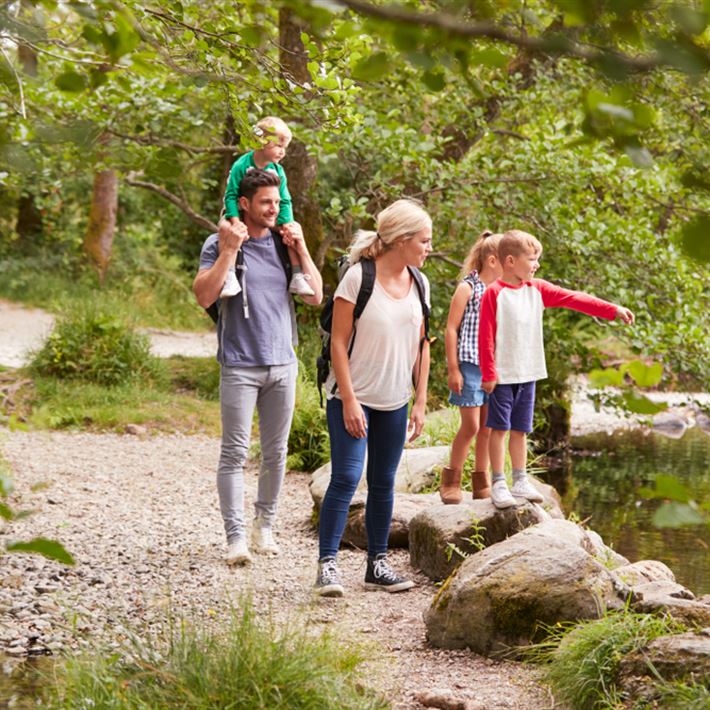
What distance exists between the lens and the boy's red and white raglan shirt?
5.64 m

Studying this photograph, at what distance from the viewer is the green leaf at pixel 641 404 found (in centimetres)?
171

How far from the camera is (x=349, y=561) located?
237 inches

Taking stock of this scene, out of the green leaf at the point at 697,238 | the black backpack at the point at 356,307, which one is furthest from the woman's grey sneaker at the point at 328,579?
the green leaf at the point at 697,238

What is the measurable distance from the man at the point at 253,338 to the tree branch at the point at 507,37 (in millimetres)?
3697

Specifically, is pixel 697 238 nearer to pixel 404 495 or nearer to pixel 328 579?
pixel 328 579

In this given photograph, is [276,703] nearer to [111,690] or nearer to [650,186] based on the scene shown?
[111,690]

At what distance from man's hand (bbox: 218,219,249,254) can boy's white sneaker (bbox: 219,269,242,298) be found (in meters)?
0.11

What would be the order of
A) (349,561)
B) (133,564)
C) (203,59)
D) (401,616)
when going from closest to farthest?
(203,59), (401,616), (133,564), (349,561)

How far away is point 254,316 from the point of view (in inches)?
208

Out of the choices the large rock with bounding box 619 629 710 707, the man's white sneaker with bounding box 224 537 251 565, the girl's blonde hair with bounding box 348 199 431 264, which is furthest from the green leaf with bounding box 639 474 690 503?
the man's white sneaker with bounding box 224 537 251 565

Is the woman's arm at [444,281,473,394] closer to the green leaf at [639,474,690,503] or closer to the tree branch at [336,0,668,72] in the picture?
the green leaf at [639,474,690,503]

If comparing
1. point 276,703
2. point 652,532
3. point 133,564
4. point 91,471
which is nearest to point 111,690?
point 276,703

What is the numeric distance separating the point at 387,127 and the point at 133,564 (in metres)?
5.56

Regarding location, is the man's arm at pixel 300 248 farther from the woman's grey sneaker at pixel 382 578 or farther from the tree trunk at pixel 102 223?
the tree trunk at pixel 102 223
